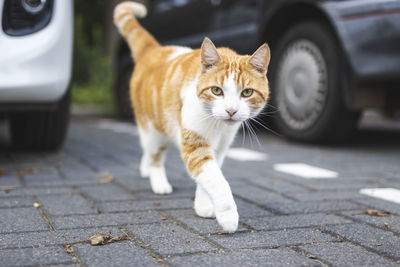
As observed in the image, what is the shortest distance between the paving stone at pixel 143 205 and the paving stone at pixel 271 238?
59cm

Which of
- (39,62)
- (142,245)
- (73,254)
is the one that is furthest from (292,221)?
(39,62)

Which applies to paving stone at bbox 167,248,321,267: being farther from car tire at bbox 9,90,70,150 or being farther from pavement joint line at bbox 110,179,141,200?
car tire at bbox 9,90,70,150

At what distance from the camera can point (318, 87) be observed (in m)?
4.68

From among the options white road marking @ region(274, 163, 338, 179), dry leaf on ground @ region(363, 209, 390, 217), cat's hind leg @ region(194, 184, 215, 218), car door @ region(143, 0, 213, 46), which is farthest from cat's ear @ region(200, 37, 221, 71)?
car door @ region(143, 0, 213, 46)

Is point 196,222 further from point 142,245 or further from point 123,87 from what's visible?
point 123,87

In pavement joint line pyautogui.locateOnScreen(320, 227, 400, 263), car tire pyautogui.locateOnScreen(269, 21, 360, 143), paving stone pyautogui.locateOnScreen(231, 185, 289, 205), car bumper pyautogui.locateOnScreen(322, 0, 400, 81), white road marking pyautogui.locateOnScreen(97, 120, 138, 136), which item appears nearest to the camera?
pavement joint line pyautogui.locateOnScreen(320, 227, 400, 263)

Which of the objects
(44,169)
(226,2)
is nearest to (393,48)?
(226,2)

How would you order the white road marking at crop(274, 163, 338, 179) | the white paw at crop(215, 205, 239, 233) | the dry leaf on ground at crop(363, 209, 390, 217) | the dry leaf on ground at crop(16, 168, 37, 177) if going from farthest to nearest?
the white road marking at crop(274, 163, 338, 179) < the dry leaf on ground at crop(16, 168, 37, 177) < the dry leaf on ground at crop(363, 209, 390, 217) < the white paw at crop(215, 205, 239, 233)

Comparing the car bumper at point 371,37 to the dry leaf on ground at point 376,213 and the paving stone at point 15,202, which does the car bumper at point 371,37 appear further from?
the paving stone at point 15,202

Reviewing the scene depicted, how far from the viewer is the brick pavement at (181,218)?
6.48 ft

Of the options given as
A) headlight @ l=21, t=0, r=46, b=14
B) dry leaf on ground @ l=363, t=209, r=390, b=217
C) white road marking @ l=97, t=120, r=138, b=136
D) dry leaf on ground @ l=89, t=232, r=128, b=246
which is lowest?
white road marking @ l=97, t=120, r=138, b=136

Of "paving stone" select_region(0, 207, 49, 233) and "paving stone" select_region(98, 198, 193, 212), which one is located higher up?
"paving stone" select_region(0, 207, 49, 233)

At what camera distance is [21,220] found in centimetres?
244

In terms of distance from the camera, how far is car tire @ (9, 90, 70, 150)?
169 inches
